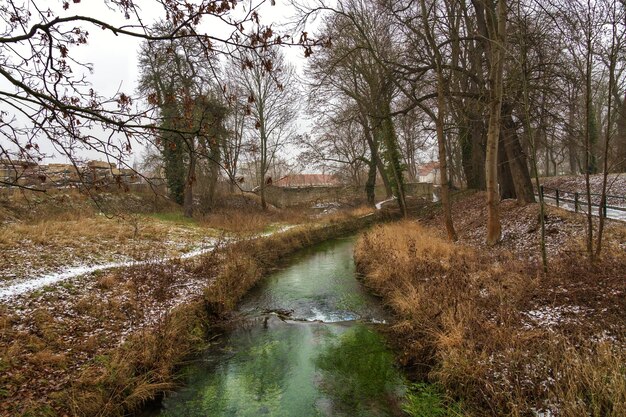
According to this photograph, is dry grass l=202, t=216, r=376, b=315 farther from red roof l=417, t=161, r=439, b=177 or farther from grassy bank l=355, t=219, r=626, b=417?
red roof l=417, t=161, r=439, b=177

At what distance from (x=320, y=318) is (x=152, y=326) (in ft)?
11.8

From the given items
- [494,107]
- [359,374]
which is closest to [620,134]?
[494,107]

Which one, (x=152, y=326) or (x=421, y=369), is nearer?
(x=421, y=369)

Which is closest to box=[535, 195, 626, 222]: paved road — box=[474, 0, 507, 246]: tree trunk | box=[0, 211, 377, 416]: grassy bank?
box=[474, 0, 507, 246]: tree trunk

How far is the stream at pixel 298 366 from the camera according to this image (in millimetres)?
5203

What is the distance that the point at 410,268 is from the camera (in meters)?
9.28

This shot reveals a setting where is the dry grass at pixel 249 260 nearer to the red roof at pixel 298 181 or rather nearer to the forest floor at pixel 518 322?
the forest floor at pixel 518 322

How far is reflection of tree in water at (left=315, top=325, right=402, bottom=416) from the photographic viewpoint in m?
5.15

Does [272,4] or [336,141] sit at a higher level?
[336,141]

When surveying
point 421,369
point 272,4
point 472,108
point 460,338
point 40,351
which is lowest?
point 421,369

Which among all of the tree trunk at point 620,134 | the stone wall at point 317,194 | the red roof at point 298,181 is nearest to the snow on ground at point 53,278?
the tree trunk at point 620,134

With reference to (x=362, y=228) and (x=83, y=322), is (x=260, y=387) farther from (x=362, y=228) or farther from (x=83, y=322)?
(x=362, y=228)

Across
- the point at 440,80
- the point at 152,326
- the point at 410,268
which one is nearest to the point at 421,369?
the point at 410,268

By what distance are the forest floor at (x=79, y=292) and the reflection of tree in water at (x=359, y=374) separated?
8.52 feet
